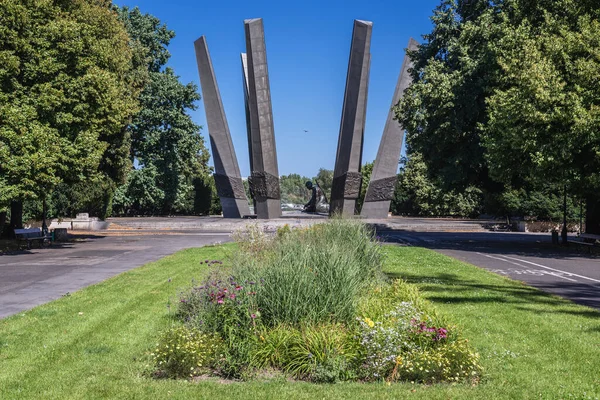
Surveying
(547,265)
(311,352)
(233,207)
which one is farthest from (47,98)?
(233,207)

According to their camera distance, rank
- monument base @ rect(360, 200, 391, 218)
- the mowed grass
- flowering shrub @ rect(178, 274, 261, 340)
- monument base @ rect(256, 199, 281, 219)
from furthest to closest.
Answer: monument base @ rect(360, 200, 391, 218), monument base @ rect(256, 199, 281, 219), flowering shrub @ rect(178, 274, 261, 340), the mowed grass

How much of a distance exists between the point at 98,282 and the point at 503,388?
9.56 metres

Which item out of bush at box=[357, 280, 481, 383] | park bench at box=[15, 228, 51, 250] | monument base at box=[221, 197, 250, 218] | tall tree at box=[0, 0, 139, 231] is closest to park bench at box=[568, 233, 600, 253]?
bush at box=[357, 280, 481, 383]

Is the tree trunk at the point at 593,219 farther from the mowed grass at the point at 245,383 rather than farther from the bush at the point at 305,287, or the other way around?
the bush at the point at 305,287

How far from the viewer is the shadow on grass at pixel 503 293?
9180mm

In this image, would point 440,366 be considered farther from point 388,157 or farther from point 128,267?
point 388,157

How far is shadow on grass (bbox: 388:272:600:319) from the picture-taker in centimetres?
918

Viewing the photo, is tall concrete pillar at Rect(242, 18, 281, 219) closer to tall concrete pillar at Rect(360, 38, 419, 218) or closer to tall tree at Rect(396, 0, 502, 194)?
tall concrete pillar at Rect(360, 38, 419, 218)

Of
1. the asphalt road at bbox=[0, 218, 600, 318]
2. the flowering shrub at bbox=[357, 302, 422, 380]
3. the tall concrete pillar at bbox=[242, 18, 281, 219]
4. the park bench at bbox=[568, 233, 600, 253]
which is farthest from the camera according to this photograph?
the tall concrete pillar at bbox=[242, 18, 281, 219]

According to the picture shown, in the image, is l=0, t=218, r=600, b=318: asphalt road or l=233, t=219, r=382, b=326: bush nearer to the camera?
l=233, t=219, r=382, b=326: bush

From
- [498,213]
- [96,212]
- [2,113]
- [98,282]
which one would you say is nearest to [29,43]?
[2,113]

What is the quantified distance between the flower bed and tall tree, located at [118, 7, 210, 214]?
3748 centimetres

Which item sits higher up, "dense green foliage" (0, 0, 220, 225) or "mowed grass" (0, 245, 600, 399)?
"dense green foliage" (0, 0, 220, 225)

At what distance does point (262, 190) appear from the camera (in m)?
37.7
